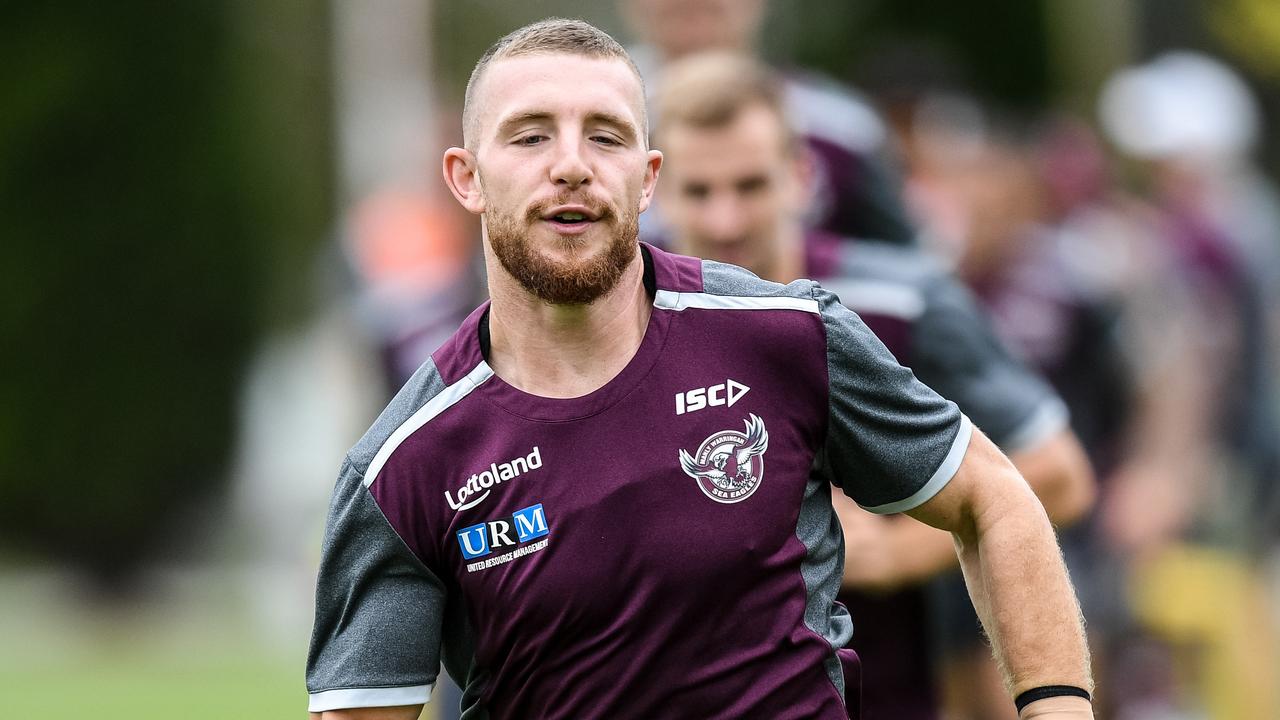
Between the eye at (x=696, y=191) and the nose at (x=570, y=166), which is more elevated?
the eye at (x=696, y=191)

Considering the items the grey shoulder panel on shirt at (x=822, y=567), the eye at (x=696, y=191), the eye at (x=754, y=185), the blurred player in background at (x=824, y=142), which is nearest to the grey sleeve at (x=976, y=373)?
the eye at (x=754, y=185)

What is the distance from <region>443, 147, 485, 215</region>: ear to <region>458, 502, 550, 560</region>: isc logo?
0.65 meters

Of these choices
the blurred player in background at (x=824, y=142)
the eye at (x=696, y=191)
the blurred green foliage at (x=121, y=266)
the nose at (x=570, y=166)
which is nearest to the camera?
the nose at (x=570, y=166)

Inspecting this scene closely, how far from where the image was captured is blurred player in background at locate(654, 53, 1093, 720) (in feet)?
21.6

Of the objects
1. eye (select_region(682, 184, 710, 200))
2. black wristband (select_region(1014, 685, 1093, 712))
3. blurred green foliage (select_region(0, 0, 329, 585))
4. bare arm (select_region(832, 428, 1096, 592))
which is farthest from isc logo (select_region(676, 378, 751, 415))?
blurred green foliage (select_region(0, 0, 329, 585))

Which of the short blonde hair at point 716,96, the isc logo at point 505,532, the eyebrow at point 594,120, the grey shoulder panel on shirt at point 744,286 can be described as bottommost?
the isc logo at point 505,532

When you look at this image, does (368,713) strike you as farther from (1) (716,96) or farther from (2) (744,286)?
(1) (716,96)

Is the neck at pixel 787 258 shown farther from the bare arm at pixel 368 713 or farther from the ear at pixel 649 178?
the bare arm at pixel 368 713

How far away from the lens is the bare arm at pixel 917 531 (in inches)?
257

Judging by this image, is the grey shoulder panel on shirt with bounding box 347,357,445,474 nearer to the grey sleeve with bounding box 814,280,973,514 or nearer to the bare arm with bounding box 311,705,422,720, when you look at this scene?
the bare arm with bounding box 311,705,422,720

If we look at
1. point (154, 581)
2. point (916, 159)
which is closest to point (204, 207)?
point (154, 581)

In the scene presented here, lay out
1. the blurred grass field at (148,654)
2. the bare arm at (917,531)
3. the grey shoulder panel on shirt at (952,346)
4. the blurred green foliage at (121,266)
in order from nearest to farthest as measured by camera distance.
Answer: the bare arm at (917,531) < the grey shoulder panel on shirt at (952,346) < the blurred grass field at (148,654) < the blurred green foliage at (121,266)

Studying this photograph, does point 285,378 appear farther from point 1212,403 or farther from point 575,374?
point 575,374

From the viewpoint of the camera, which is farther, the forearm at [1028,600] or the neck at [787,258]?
the neck at [787,258]
